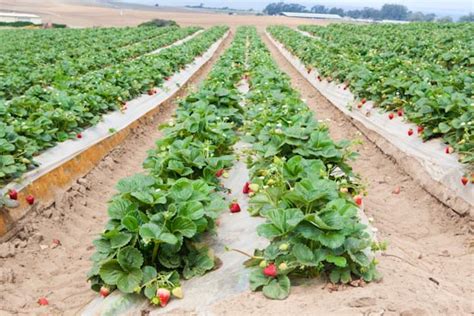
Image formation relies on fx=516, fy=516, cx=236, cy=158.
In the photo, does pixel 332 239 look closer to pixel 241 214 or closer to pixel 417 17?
pixel 241 214

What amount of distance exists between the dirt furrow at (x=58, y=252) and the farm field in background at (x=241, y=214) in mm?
16

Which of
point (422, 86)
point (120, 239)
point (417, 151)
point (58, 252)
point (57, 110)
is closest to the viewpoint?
point (120, 239)

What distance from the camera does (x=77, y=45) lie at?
70.6 feet

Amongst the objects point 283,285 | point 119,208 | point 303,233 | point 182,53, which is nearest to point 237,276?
point 283,285

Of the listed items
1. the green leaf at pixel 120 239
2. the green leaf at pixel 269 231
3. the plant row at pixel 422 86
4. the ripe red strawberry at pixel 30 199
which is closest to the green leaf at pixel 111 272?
the green leaf at pixel 120 239

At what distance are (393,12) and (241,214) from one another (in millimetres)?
110408

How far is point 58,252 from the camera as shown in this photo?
4.68 metres

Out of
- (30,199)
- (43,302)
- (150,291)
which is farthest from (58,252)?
(150,291)

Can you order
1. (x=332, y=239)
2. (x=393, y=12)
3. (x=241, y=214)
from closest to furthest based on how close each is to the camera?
(x=332, y=239)
(x=241, y=214)
(x=393, y=12)

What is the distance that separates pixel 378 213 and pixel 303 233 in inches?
91.1

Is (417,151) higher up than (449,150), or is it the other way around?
(449,150)

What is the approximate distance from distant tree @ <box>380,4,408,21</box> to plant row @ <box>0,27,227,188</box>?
10240 cm

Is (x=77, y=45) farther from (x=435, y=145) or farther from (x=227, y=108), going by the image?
(x=435, y=145)

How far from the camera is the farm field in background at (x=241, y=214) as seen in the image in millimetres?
3150
